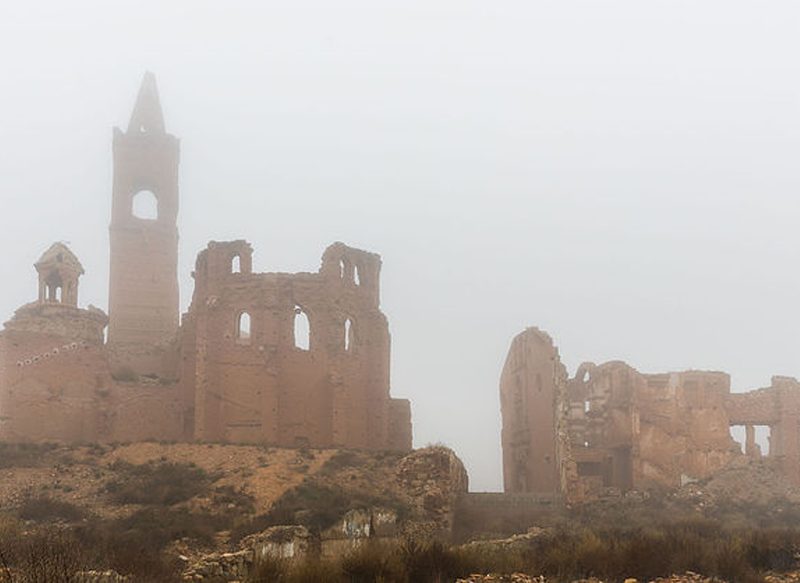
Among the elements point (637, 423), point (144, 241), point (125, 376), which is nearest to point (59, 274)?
point (125, 376)

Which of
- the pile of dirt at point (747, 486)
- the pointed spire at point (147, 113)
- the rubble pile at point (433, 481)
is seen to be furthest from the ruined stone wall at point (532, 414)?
the pointed spire at point (147, 113)

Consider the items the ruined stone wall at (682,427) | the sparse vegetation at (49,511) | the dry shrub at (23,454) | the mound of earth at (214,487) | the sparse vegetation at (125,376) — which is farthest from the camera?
the ruined stone wall at (682,427)

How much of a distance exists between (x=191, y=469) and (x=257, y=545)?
356 inches

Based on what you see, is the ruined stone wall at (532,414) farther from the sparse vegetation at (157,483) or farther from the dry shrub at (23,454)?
the dry shrub at (23,454)

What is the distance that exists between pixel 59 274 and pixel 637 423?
2529cm

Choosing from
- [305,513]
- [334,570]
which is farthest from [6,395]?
[334,570]

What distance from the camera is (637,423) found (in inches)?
1551

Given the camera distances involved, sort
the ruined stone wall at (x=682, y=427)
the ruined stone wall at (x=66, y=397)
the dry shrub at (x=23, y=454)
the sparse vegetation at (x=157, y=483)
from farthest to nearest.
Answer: the ruined stone wall at (x=682, y=427)
the ruined stone wall at (x=66, y=397)
the dry shrub at (x=23, y=454)
the sparse vegetation at (x=157, y=483)

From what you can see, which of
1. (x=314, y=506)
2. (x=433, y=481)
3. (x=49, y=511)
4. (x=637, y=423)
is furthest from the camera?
(x=637, y=423)

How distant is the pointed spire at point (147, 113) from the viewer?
168ft

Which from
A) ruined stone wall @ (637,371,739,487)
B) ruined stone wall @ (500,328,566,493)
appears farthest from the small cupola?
ruined stone wall @ (637,371,739,487)

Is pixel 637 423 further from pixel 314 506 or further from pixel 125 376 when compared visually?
pixel 125 376

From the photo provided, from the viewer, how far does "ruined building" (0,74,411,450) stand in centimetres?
3481

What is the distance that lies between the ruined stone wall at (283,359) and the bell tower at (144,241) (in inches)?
347
